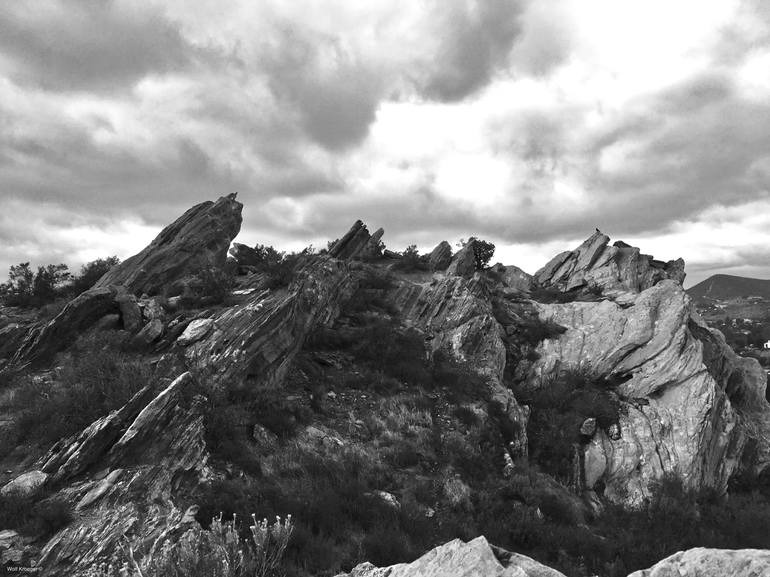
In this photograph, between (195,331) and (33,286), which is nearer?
(195,331)

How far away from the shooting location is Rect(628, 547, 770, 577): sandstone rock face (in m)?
4.67

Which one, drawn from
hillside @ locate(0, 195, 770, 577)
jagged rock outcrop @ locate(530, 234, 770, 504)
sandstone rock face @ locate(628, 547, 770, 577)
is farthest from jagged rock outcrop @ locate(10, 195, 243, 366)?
jagged rock outcrop @ locate(530, 234, 770, 504)

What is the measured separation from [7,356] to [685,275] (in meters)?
62.0

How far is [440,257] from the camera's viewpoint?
42250 millimetres

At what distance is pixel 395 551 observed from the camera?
32.9 feet

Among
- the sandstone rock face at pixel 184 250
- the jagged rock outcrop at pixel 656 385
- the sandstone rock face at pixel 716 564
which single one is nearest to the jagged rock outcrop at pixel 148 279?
the sandstone rock face at pixel 184 250

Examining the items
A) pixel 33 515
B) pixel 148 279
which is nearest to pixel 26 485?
pixel 33 515

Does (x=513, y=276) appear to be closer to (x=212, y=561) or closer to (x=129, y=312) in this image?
(x=129, y=312)

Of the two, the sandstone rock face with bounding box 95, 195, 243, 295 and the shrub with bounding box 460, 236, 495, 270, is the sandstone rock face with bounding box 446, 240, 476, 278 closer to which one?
the shrub with bounding box 460, 236, 495, 270

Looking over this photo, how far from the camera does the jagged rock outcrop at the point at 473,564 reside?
17.5ft

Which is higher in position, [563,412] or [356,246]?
[356,246]

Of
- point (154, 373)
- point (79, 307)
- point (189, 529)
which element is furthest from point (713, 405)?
point (79, 307)

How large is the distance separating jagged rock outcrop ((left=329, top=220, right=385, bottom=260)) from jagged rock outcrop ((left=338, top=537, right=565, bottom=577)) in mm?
31916

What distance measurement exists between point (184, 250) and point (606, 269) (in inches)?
1673
